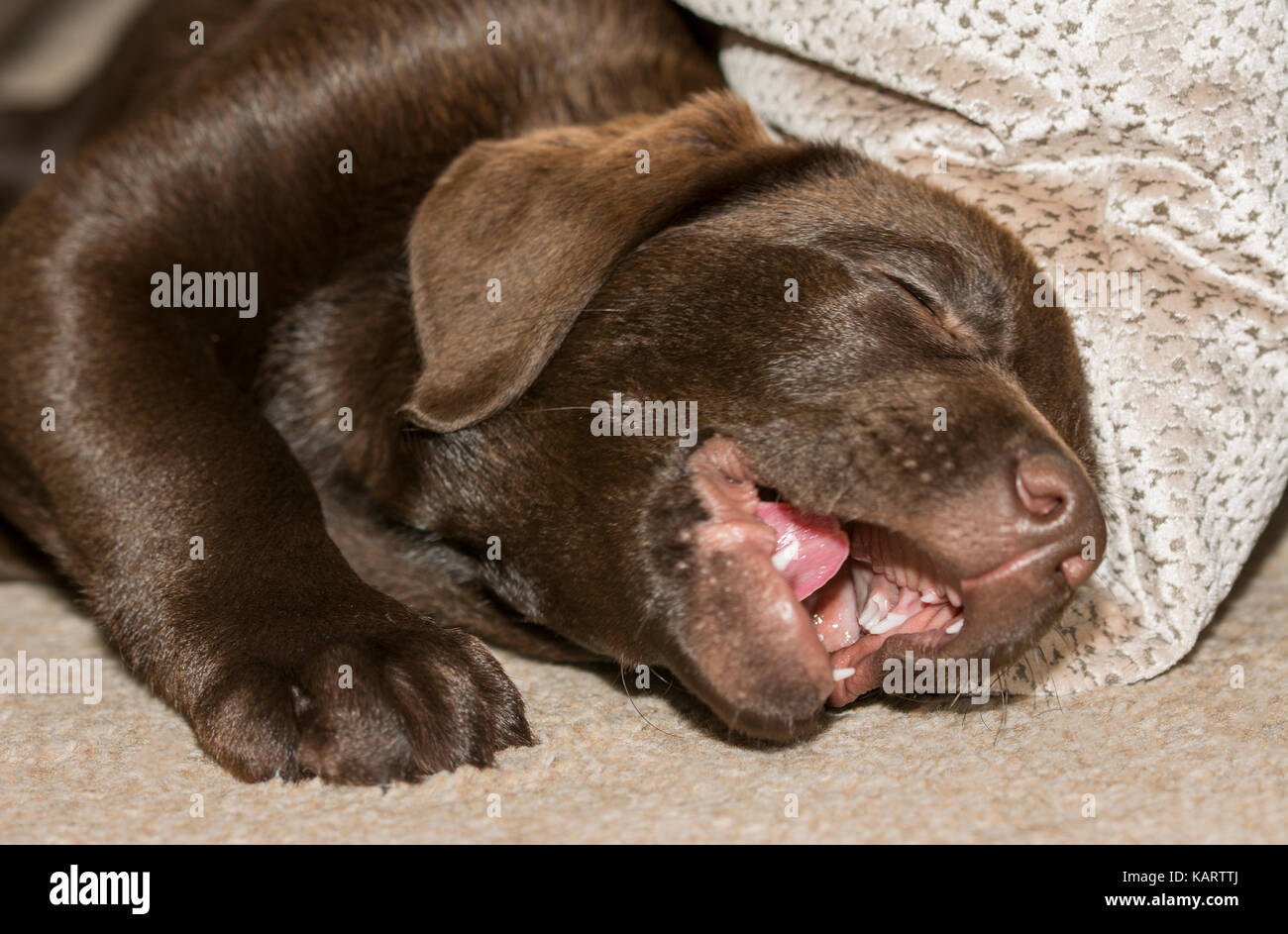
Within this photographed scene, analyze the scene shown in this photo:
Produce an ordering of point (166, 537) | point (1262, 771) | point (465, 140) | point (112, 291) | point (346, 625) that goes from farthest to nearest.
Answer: point (465, 140)
point (112, 291)
point (166, 537)
point (346, 625)
point (1262, 771)

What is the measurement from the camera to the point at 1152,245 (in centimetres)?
215

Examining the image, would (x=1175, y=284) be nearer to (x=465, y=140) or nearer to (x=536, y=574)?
(x=536, y=574)

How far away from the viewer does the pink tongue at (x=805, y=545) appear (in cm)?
200

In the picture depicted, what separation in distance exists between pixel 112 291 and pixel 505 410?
2.43 feet

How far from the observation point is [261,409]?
253cm

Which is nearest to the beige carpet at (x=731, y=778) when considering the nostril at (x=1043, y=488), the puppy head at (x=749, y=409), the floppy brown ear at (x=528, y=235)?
the puppy head at (x=749, y=409)

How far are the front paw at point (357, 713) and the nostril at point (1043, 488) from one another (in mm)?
725

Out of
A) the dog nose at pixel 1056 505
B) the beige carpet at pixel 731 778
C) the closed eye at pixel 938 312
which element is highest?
the closed eye at pixel 938 312

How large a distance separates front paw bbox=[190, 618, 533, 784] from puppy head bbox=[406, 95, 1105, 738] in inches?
9.3

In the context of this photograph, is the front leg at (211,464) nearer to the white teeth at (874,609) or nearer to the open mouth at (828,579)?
the open mouth at (828,579)

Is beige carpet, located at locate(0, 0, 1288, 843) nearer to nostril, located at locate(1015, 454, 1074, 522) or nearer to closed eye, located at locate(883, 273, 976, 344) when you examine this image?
nostril, located at locate(1015, 454, 1074, 522)

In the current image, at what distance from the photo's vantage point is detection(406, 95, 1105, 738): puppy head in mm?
1825

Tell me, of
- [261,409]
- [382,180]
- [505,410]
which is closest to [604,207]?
[505,410]

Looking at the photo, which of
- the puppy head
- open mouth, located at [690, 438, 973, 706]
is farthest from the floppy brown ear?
open mouth, located at [690, 438, 973, 706]
